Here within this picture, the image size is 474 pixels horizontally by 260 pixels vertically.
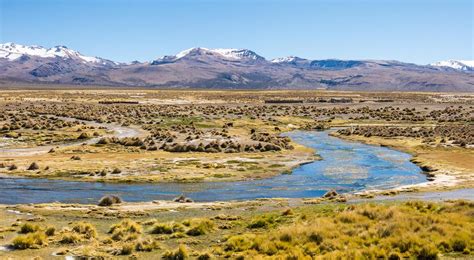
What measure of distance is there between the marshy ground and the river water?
2.10 metres

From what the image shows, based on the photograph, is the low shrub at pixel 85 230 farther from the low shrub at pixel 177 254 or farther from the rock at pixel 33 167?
the rock at pixel 33 167

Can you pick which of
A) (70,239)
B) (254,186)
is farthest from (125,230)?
(254,186)

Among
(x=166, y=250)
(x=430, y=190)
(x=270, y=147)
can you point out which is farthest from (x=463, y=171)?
(x=166, y=250)

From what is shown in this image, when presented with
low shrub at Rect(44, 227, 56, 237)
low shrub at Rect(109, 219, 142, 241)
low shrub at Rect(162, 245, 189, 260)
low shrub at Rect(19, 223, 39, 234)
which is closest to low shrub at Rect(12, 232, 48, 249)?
low shrub at Rect(44, 227, 56, 237)

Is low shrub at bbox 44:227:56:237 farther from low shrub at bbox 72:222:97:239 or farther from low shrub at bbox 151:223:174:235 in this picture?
low shrub at bbox 151:223:174:235

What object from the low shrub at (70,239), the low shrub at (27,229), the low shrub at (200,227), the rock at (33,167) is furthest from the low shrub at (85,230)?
the rock at (33,167)

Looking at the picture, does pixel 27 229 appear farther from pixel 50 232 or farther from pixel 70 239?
pixel 70 239

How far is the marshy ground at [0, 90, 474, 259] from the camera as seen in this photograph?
22.3 meters

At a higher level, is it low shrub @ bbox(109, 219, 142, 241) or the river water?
low shrub @ bbox(109, 219, 142, 241)

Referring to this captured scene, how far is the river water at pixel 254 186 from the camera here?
3884 cm

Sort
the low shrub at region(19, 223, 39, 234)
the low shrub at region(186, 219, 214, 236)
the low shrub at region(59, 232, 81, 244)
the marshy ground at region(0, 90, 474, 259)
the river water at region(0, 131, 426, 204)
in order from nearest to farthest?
1. the marshy ground at region(0, 90, 474, 259)
2. the low shrub at region(59, 232, 81, 244)
3. the low shrub at region(19, 223, 39, 234)
4. the low shrub at region(186, 219, 214, 236)
5. the river water at region(0, 131, 426, 204)

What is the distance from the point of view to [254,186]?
4400cm

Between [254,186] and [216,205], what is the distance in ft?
33.7

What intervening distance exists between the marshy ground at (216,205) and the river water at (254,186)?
2.10 metres
